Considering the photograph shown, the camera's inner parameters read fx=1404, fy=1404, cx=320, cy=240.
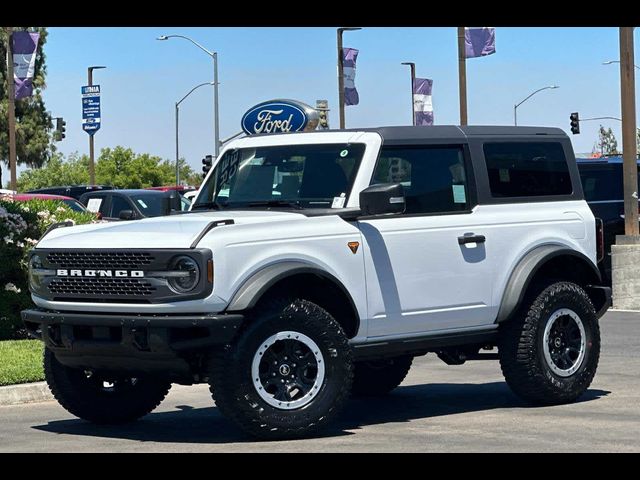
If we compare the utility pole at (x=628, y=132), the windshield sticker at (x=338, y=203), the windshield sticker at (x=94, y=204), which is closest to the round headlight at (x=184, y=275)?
the windshield sticker at (x=338, y=203)

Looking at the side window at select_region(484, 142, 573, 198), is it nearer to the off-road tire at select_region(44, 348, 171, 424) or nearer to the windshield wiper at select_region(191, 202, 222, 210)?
the windshield wiper at select_region(191, 202, 222, 210)

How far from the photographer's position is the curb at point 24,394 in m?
12.0

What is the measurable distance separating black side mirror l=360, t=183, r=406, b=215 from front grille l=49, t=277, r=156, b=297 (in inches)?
65.7

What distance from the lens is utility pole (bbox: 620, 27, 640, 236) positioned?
2191cm

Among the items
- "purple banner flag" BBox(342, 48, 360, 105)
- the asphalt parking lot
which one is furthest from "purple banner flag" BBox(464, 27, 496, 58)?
the asphalt parking lot

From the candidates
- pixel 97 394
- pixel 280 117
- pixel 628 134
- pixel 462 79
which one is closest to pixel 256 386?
pixel 97 394

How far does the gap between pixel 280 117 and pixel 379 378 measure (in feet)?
26.8

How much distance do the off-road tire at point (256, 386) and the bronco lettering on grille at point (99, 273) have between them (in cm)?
75

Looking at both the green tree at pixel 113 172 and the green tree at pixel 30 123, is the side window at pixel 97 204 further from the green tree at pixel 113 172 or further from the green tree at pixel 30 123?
the green tree at pixel 113 172

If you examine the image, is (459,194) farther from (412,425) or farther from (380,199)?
(412,425)

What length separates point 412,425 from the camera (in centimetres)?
1002

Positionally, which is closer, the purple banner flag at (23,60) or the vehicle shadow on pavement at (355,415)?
the vehicle shadow on pavement at (355,415)

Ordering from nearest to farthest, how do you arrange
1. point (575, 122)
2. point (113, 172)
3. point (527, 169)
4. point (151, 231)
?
1. point (151, 231)
2. point (527, 169)
3. point (575, 122)
4. point (113, 172)
